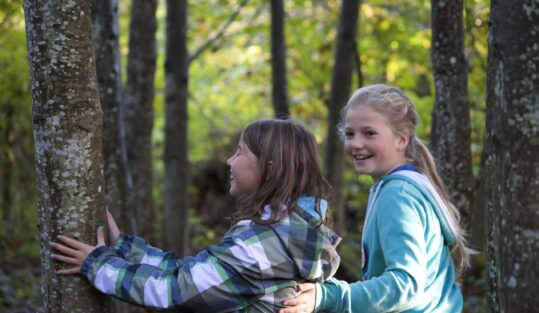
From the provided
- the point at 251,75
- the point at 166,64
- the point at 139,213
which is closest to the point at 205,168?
the point at 251,75

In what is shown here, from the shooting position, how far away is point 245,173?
A: 308cm

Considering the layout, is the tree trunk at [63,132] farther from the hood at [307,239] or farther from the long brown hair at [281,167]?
the hood at [307,239]

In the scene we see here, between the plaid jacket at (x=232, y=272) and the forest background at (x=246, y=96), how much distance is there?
280 centimetres

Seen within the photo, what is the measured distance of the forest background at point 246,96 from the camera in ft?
28.0

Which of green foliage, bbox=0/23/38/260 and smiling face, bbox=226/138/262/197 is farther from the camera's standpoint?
green foliage, bbox=0/23/38/260

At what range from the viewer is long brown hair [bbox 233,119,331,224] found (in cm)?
299

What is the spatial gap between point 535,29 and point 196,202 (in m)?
13.3

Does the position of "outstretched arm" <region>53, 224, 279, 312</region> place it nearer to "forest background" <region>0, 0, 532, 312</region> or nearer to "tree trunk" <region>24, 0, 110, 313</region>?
"tree trunk" <region>24, 0, 110, 313</region>

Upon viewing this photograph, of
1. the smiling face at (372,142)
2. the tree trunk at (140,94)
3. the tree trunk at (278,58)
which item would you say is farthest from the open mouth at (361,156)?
the tree trunk at (278,58)

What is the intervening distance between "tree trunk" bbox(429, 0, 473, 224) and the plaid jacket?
2662 millimetres

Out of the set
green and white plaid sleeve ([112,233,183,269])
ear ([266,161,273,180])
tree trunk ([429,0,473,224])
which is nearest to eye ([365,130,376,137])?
ear ([266,161,273,180])

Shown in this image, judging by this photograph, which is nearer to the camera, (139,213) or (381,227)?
(381,227)

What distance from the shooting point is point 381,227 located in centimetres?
322

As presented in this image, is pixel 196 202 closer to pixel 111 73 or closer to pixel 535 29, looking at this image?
pixel 111 73
